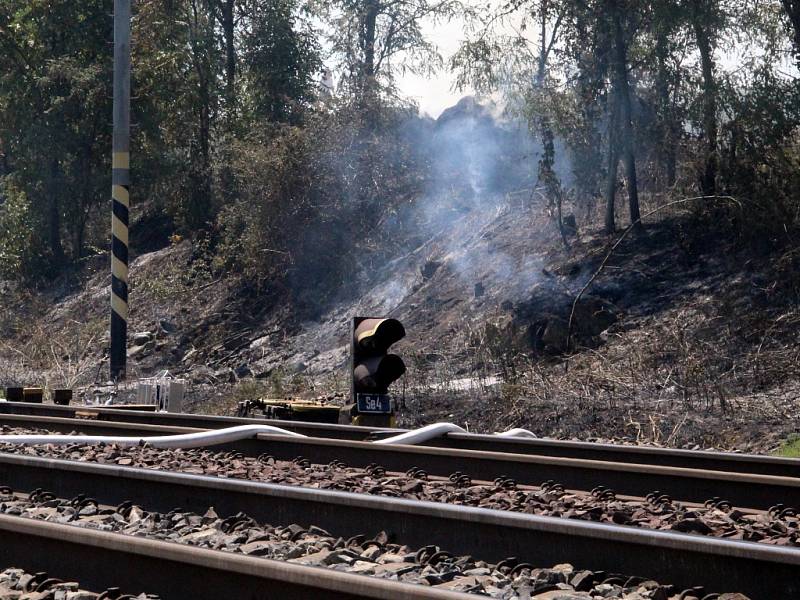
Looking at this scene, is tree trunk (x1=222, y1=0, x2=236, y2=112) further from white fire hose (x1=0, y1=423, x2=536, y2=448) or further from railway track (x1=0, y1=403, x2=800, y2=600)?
white fire hose (x1=0, y1=423, x2=536, y2=448)

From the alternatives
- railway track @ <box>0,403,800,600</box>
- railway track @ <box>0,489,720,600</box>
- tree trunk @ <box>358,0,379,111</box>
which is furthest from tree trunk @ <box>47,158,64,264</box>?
railway track @ <box>0,489,720,600</box>

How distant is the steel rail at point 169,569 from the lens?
11.9 feet

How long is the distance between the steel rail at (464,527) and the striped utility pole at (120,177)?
38.5ft

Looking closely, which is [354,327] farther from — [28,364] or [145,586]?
[28,364]

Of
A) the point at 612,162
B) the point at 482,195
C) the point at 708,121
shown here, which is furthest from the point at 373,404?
the point at 482,195

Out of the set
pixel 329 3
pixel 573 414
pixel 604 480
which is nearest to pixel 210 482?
pixel 604 480

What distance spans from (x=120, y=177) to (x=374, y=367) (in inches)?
374

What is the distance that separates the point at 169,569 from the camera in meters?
4.12

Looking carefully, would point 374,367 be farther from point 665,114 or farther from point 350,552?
point 665,114

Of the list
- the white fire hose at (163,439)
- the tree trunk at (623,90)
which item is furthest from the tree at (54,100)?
the white fire hose at (163,439)

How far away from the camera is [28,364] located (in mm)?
21312

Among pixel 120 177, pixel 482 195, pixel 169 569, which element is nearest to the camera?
pixel 169 569

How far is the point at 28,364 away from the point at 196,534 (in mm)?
17326

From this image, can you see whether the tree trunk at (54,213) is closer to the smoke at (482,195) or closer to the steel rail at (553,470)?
the smoke at (482,195)
